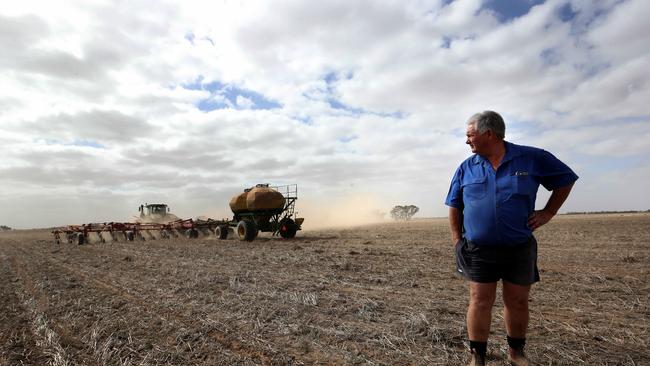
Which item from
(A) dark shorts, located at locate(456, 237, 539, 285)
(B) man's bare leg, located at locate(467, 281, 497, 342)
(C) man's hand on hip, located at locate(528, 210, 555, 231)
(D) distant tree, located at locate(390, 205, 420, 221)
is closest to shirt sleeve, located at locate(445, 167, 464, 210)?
(A) dark shorts, located at locate(456, 237, 539, 285)

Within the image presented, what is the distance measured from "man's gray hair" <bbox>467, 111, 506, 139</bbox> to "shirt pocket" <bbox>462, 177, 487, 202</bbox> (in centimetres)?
36

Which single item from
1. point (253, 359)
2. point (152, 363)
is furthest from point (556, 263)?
point (152, 363)

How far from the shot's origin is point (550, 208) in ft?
9.78

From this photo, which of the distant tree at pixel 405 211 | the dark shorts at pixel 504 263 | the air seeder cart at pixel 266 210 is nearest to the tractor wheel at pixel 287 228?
the air seeder cart at pixel 266 210

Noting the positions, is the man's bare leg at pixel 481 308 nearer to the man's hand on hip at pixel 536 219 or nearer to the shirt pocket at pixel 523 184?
the man's hand on hip at pixel 536 219

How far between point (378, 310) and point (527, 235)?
8.86 ft

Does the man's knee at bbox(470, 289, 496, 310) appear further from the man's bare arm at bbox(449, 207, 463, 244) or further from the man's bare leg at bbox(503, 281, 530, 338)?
the man's bare arm at bbox(449, 207, 463, 244)

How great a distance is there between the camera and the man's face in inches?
115

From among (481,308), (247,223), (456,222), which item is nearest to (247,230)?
(247,223)

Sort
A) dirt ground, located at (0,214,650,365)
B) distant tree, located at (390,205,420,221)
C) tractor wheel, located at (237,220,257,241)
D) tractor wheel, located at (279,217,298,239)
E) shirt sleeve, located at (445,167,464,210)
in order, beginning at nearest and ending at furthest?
shirt sleeve, located at (445,167,464,210)
dirt ground, located at (0,214,650,365)
tractor wheel, located at (237,220,257,241)
tractor wheel, located at (279,217,298,239)
distant tree, located at (390,205,420,221)

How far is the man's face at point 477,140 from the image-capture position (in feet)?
9.58

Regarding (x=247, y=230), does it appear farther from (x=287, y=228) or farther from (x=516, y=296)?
(x=516, y=296)

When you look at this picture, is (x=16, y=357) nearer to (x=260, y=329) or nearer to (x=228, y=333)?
(x=228, y=333)

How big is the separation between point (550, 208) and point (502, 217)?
0.50 meters
